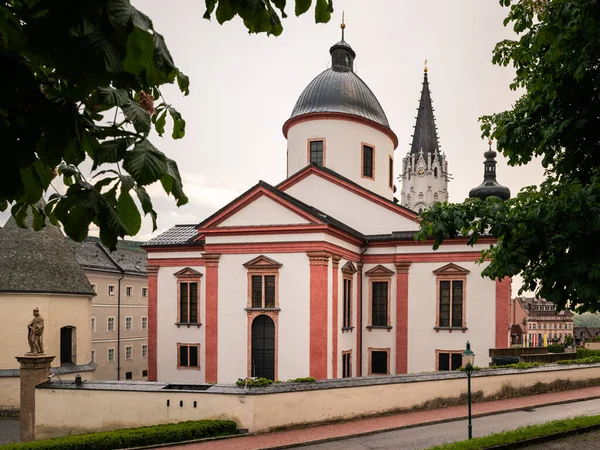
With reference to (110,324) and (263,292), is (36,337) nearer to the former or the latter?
(263,292)

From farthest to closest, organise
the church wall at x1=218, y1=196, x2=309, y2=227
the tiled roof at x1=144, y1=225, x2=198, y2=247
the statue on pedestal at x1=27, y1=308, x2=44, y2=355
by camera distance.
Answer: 1. the tiled roof at x1=144, y1=225, x2=198, y2=247
2. the church wall at x1=218, y1=196, x2=309, y2=227
3. the statue on pedestal at x1=27, y1=308, x2=44, y2=355

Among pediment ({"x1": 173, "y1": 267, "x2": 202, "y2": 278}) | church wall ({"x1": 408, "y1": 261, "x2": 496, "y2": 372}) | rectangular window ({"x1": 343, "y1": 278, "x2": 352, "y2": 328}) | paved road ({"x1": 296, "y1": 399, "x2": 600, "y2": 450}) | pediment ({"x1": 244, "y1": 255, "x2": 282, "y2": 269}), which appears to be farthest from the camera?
pediment ({"x1": 173, "y1": 267, "x2": 202, "y2": 278})

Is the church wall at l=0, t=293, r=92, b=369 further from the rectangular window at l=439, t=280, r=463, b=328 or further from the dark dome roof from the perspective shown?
the rectangular window at l=439, t=280, r=463, b=328

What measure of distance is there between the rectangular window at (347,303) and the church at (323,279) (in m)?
0.10

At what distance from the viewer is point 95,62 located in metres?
2.12

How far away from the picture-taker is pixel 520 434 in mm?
12242

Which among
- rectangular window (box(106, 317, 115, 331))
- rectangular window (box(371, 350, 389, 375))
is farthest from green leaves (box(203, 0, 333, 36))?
rectangular window (box(106, 317, 115, 331))

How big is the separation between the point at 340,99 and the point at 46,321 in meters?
20.8

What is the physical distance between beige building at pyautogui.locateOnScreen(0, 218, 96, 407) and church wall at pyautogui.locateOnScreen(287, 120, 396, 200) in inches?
576

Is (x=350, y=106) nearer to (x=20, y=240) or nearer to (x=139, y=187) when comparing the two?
(x=20, y=240)

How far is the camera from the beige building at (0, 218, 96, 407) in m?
26.7

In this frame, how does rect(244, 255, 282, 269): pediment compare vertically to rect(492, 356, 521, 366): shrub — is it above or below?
above

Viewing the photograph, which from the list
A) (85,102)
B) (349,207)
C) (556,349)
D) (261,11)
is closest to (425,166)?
(556,349)

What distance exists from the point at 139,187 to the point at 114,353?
1729 inches
